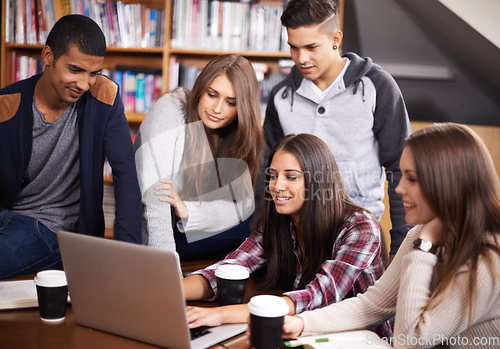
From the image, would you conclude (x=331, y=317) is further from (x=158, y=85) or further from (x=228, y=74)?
(x=158, y=85)

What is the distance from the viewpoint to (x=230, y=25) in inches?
131

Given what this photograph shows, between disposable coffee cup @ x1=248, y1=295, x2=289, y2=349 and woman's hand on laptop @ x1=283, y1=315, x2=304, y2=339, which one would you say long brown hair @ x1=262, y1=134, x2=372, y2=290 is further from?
disposable coffee cup @ x1=248, y1=295, x2=289, y2=349

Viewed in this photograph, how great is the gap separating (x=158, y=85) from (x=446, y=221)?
8.68 ft

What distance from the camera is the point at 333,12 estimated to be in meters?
2.08

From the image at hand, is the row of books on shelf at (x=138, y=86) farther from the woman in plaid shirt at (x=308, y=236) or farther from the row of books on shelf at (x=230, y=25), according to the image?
the woman in plaid shirt at (x=308, y=236)

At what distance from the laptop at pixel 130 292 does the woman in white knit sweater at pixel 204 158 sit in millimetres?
744

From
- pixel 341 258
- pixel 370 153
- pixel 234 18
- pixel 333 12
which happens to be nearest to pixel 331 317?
pixel 341 258

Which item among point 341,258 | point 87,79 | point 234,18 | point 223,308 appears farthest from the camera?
point 234,18

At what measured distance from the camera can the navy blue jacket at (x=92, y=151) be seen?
187 centimetres

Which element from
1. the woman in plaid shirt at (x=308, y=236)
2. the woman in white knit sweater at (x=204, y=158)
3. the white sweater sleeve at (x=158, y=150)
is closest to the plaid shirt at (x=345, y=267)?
the woman in plaid shirt at (x=308, y=236)

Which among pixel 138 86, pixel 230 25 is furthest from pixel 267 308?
pixel 138 86

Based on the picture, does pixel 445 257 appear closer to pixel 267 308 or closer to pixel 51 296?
pixel 267 308

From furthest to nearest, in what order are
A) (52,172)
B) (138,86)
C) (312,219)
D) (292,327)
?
(138,86), (52,172), (312,219), (292,327)

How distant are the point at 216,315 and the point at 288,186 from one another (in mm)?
551
